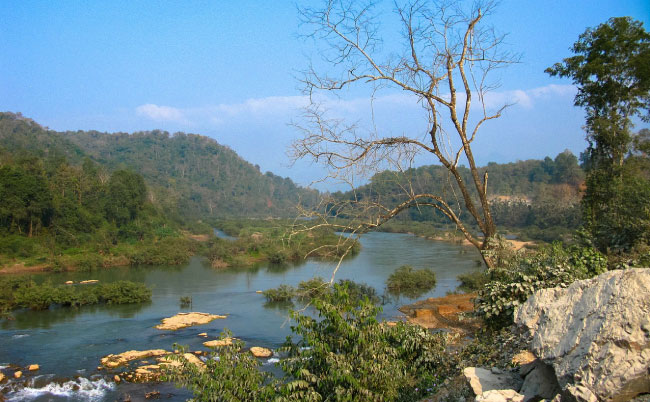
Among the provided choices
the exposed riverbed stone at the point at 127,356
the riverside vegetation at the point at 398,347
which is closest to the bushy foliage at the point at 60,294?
the exposed riverbed stone at the point at 127,356

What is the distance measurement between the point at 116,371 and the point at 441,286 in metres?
13.1

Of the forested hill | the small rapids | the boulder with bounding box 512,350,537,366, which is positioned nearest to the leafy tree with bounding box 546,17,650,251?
the boulder with bounding box 512,350,537,366

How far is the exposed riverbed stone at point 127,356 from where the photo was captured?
10.2 m

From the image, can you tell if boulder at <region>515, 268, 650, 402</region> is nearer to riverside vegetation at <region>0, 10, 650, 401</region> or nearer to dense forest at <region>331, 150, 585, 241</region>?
riverside vegetation at <region>0, 10, 650, 401</region>

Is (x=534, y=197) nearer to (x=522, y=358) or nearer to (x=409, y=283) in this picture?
(x=409, y=283)

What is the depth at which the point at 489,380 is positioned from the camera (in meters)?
3.81

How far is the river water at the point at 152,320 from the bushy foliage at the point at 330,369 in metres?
0.61

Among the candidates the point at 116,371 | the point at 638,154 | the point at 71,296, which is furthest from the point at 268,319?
the point at 638,154

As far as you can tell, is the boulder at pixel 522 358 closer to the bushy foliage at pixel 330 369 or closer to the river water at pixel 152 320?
the bushy foliage at pixel 330 369

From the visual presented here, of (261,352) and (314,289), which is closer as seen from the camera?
Answer: (314,289)

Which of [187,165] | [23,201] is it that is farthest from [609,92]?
[187,165]

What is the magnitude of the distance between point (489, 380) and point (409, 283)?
1521 centimetres

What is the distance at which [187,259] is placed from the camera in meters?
27.1

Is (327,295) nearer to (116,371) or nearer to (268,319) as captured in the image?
(116,371)
